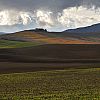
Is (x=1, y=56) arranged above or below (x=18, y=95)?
above

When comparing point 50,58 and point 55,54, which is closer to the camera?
point 50,58

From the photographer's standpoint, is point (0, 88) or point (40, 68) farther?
point (40, 68)

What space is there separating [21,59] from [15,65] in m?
9.76

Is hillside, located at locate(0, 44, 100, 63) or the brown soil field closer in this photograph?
the brown soil field

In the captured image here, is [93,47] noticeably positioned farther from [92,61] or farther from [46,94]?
[46,94]

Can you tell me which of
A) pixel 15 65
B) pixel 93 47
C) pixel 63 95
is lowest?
pixel 63 95

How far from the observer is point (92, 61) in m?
81.2

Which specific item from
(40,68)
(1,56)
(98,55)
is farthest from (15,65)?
(98,55)

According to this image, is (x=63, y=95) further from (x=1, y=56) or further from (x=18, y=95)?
(x=1, y=56)

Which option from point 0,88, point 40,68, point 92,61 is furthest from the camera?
point 92,61

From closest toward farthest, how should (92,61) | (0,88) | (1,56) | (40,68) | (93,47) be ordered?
(0,88), (40,68), (92,61), (1,56), (93,47)

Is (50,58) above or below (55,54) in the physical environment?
below

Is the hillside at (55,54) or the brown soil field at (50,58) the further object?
the hillside at (55,54)

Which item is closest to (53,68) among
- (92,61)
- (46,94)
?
(92,61)
